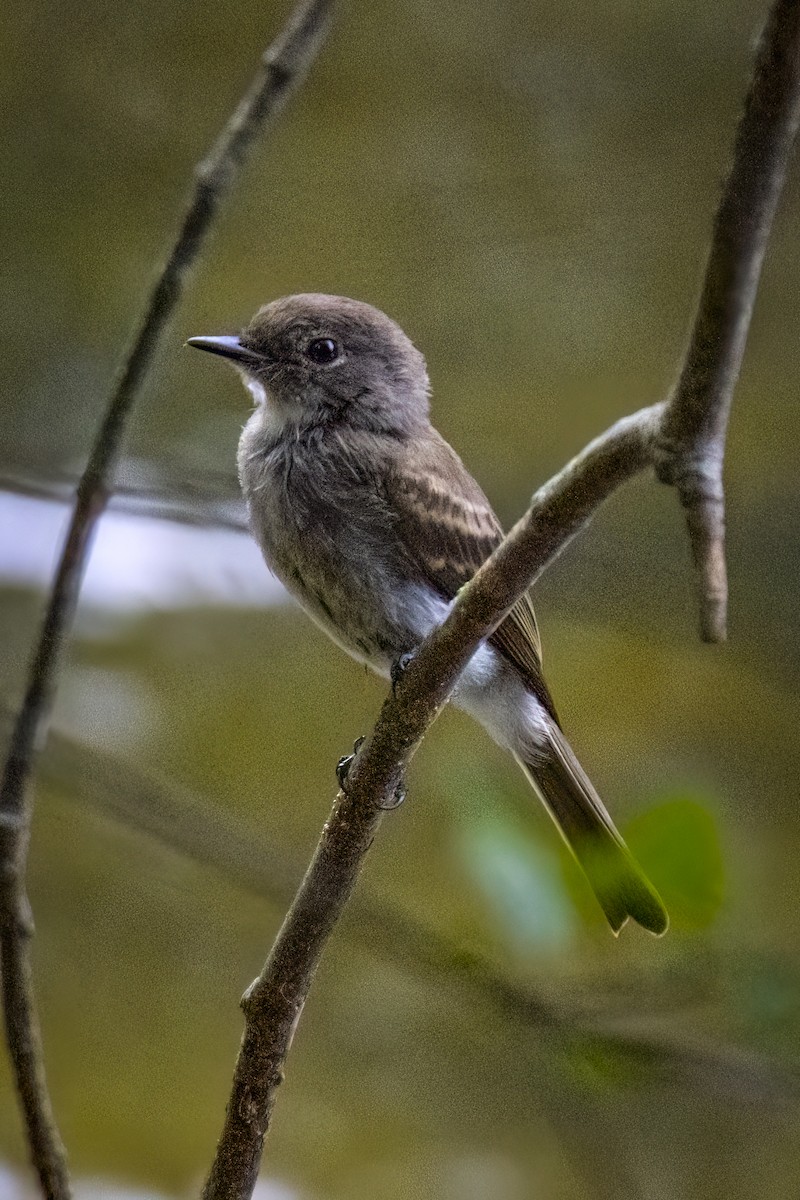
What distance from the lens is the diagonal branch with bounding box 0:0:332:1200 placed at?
1.67 meters

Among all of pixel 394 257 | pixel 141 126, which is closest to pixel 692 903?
pixel 394 257

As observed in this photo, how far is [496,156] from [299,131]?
0.53m

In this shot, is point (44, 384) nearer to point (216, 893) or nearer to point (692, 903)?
point (216, 893)

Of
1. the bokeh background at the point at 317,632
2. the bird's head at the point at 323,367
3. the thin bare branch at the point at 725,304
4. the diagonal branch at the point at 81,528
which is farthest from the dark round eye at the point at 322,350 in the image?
the thin bare branch at the point at 725,304

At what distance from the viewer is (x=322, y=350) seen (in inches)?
96.6

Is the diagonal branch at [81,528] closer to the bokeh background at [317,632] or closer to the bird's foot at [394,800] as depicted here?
the bird's foot at [394,800]

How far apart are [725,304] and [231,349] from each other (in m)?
1.55

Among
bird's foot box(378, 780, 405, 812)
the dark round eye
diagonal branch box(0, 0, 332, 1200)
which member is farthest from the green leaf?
the dark round eye

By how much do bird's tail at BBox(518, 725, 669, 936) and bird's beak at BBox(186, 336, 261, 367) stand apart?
2.68ft

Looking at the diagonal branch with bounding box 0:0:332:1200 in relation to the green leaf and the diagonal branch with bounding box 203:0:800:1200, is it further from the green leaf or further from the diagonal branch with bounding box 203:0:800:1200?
the green leaf

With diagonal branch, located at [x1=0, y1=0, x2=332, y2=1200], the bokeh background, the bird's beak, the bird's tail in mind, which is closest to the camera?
diagonal branch, located at [x1=0, y1=0, x2=332, y2=1200]

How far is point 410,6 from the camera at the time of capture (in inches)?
142

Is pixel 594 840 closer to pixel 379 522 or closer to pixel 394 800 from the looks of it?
pixel 394 800

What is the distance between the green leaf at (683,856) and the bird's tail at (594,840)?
1.0 inches
